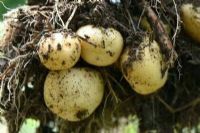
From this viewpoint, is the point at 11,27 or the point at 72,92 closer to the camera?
the point at 72,92

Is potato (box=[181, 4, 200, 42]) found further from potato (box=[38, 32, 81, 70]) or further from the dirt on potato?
potato (box=[38, 32, 81, 70])

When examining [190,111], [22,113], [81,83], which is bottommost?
[190,111]

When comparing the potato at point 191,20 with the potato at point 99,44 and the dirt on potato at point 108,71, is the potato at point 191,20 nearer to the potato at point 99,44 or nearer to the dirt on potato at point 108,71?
the dirt on potato at point 108,71

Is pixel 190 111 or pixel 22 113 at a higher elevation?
pixel 22 113

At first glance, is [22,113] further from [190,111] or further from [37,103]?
[190,111]

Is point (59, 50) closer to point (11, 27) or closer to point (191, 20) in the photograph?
point (11, 27)

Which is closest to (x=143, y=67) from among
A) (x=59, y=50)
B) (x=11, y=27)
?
(x=59, y=50)

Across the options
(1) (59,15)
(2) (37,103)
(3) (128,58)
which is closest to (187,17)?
(3) (128,58)
